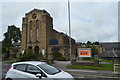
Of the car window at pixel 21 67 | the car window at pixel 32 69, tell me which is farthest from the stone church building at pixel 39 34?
the car window at pixel 32 69

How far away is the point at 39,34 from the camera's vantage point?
136 feet

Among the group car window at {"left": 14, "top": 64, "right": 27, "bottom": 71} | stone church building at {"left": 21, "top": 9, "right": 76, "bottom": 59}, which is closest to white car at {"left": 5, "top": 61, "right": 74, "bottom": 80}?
car window at {"left": 14, "top": 64, "right": 27, "bottom": 71}

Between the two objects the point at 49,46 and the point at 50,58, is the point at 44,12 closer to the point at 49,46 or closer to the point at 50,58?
the point at 49,46

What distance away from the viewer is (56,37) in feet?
150

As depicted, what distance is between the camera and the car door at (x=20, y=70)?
655 cm

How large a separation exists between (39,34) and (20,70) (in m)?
35.0

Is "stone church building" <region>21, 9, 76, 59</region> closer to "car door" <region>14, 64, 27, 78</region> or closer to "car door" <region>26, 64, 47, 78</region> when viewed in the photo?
"car door" <region>14, 64, 27, 78</region>

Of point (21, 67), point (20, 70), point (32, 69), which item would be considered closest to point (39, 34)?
point (21, 67)

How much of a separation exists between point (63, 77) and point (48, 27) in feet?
121

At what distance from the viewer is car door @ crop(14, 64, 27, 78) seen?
655 centimetres

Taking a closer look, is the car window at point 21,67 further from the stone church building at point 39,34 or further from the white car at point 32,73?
the stone church building at point 39,34

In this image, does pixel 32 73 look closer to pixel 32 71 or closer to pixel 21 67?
pixel 32 71

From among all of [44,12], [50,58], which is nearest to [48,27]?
[44,12]

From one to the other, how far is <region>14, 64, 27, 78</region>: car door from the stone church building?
1254 inches
